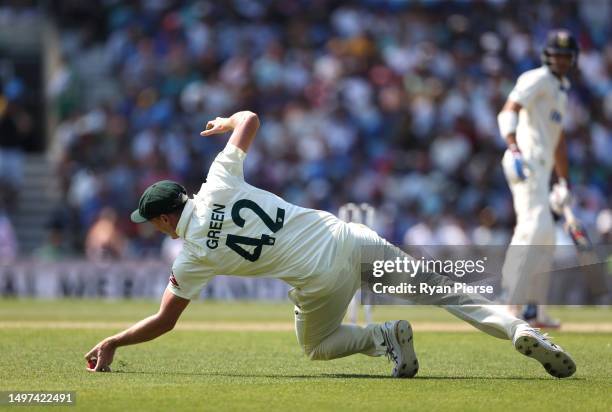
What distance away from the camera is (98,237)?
69.3 feet

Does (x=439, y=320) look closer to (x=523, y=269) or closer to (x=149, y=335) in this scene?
(x=523, y=269)

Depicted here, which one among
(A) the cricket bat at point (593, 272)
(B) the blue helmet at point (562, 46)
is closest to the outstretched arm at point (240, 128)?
(B) the blue helmet at point (562, 46)

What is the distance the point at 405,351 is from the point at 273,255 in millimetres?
1127

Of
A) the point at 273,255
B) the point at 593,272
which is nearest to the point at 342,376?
the point at 273,255

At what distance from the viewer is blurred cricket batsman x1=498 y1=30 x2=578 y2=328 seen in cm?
1198

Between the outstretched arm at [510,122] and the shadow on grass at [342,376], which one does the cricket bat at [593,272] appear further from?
the shadow on grass at [342,376]

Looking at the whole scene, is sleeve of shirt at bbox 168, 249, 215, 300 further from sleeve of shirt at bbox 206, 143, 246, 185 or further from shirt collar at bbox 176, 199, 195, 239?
sleeve of shirt at bbox 206, 143, 246, 185

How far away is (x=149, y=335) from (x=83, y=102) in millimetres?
17129

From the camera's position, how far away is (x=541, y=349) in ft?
25.6

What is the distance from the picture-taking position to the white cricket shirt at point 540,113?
12070 mm

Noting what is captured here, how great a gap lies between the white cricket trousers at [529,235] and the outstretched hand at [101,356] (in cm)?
487

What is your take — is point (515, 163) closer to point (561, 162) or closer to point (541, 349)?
point (561, 162)

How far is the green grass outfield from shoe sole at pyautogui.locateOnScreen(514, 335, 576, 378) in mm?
81

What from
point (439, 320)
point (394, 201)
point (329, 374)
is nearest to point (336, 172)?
point (394, 201)
